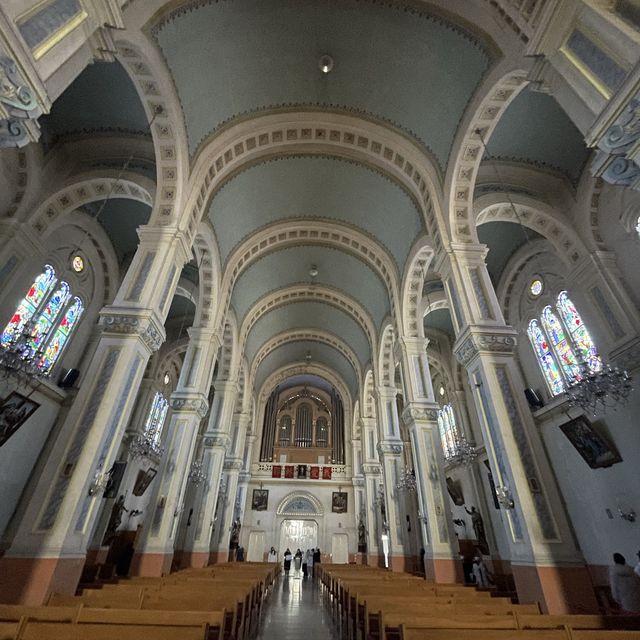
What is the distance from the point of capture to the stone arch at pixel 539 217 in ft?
31.4

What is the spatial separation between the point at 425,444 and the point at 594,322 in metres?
5.33

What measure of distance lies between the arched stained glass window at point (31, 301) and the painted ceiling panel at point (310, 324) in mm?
8776

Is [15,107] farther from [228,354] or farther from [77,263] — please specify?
[228,354]

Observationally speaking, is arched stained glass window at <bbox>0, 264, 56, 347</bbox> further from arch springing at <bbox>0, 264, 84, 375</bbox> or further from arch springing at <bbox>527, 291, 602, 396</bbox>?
arch springing at <bbox>527, 291, 602, 396</bbox>

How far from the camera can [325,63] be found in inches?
320

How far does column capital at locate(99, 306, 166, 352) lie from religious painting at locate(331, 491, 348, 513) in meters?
21.3

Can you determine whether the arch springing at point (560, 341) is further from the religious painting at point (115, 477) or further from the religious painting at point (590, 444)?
the religious painting at point (115, 477)

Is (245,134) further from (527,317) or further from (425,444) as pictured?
(527,317)

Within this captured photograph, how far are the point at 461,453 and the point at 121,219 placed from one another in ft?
A: 48.3

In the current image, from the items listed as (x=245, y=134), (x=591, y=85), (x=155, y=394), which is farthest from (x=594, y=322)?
(x=155, y=394)

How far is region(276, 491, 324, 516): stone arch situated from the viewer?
947 inches

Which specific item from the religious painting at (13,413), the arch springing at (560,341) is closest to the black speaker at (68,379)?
the religious painting at (13,413)

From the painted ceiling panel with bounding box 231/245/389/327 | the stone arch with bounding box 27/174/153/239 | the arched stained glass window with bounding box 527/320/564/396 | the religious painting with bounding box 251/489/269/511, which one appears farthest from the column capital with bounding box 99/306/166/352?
the religious painting with bounding box 251/489/269/511

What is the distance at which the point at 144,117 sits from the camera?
29.9ft
